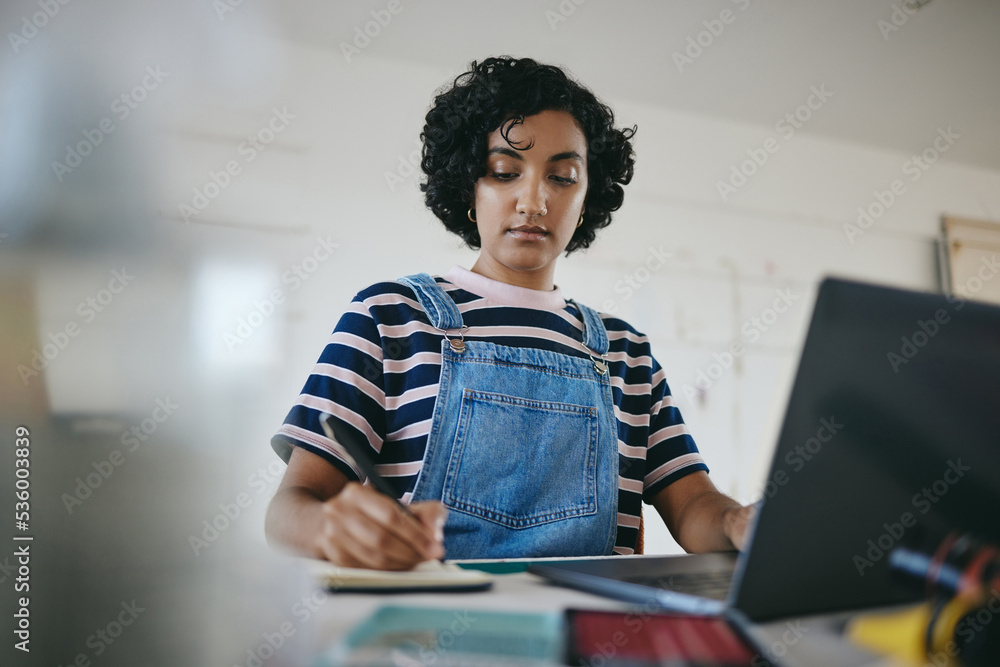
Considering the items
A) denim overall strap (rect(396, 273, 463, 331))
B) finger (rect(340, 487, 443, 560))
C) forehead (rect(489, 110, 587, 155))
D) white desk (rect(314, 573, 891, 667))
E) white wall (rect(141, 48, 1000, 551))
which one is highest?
white wall (rect(141, 48, 1000, 551))

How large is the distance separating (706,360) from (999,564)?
263 centimetres

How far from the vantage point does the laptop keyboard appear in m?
0.45

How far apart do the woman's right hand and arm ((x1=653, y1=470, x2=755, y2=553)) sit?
1.09ft

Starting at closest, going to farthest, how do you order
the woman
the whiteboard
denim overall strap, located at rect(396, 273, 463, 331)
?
the woman < denim overall strap, located at rect(396, 273, 463, 331) < the whiteboard

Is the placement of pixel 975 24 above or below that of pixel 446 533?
above

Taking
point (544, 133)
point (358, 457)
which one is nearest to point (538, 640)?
point (358, 457)

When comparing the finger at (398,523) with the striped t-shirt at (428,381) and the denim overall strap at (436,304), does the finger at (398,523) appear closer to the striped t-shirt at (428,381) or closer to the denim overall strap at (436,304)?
the striped t-shirt at (428,381)

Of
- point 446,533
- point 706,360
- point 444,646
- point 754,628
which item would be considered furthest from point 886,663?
point 706,360

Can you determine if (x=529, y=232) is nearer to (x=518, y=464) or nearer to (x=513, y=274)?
(x=513, y=274)

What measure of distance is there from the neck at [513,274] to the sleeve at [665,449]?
0.74ft

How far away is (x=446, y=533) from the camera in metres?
0.76

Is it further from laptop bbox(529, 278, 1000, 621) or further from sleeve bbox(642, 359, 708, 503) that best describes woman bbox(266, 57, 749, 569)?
laptop bbox(529, 278, 1000, 621)

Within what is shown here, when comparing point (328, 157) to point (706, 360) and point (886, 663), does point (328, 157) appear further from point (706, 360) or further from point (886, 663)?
point (886, 663)

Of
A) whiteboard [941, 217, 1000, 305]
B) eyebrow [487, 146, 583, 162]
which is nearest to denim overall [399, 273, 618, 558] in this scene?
eyebrow [487, 146, 583, 162]
